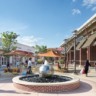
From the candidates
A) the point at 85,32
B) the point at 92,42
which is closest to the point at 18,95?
the point at 92,42

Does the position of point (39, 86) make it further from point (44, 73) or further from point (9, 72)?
point (9, 72)

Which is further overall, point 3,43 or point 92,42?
Answer: point 3,43

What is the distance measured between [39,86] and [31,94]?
0.89 metres

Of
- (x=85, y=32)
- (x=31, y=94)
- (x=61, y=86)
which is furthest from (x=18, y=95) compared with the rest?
(x=85, y=32)

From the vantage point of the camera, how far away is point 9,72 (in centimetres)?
2477

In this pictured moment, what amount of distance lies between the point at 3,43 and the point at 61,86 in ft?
117

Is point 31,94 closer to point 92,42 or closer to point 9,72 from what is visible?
point 9,72

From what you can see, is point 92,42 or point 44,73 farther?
point 92,42

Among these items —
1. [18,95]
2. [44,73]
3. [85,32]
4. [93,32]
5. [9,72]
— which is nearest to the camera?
[18,95]

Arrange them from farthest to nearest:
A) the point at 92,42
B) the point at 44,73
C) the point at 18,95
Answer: the point at 92,42, the point at 44,73, the point at 18,95

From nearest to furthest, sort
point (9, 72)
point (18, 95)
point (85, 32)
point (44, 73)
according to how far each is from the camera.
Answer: point (18, 95) → point (44, 73) → point (9, 72) → point (85, 32)

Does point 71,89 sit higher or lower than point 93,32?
lower

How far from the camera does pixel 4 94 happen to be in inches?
484

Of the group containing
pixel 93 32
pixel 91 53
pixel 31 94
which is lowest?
pixel 31 94
